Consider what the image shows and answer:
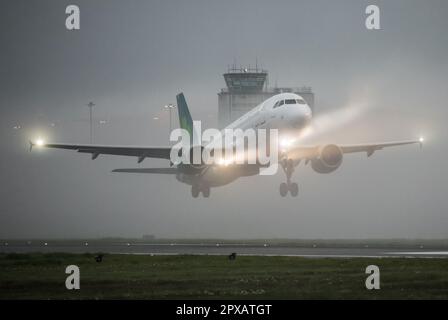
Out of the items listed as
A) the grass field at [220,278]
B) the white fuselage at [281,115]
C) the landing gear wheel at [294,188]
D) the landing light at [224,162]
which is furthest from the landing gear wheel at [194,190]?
the grass field at [220,278]

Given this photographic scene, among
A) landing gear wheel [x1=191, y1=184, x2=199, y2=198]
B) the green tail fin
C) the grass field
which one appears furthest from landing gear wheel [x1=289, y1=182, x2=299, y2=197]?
the grass field

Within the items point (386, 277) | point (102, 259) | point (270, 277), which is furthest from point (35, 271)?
point (386, 277)

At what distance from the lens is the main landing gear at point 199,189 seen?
75.3 metres

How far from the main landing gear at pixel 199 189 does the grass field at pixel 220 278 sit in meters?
23.2

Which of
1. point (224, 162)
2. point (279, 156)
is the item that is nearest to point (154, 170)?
point (224, 162)

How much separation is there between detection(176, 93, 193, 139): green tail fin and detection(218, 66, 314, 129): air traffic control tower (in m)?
18.1

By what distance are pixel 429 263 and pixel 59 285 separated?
1825 centimetres

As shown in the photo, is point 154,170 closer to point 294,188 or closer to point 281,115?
point 294,188

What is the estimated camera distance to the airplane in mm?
61062

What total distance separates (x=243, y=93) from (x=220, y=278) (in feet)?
263

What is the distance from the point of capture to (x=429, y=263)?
45656 millimetres

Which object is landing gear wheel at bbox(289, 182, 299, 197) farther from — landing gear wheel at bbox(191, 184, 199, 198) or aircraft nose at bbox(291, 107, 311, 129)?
aircraft nose at bbox(291, 107, 311, 129)

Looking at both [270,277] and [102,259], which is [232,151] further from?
[270,277]

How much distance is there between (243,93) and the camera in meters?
119
